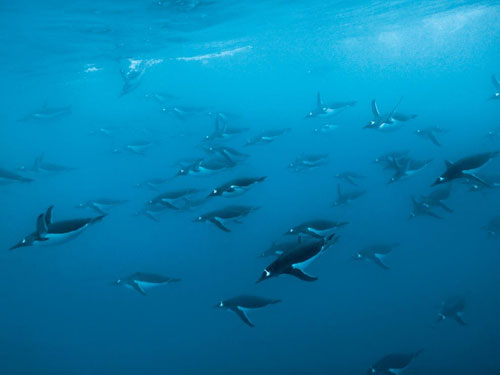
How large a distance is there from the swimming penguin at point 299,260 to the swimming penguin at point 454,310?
6829mm

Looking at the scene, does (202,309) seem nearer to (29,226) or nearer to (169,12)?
(169,12)

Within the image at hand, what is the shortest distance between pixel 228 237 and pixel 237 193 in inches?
537

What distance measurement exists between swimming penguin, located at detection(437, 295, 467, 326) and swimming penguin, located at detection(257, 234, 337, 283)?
269 inches

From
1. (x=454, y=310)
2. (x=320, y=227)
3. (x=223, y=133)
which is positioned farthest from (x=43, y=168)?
(x=454, y=310)

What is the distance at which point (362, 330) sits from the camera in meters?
13.1

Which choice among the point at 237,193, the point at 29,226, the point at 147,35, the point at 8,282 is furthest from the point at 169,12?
the point at 29,226

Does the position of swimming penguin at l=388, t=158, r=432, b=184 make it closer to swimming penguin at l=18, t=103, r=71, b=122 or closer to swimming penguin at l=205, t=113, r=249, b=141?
swimming penguin at l=205, t=113, r=249, b=141

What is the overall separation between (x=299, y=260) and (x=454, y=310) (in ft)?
24.2

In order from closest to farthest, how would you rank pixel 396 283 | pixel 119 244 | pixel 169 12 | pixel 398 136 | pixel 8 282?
pixel 396 283 < pixel 169 12 < pixel 8 282 < pixel 119 244 < pixel 398 136

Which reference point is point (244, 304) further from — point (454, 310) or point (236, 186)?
point (454, 310)

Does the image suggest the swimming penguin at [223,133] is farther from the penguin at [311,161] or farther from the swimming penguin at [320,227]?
the swimming penguin at [320,227]

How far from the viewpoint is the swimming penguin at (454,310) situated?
908 centimetres

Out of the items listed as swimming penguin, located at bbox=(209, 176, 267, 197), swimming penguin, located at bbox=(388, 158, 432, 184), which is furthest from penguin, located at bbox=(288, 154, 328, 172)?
swimming penguin, located at bbox=(209, 176, 267, 197)

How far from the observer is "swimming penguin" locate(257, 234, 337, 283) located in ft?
13.5
